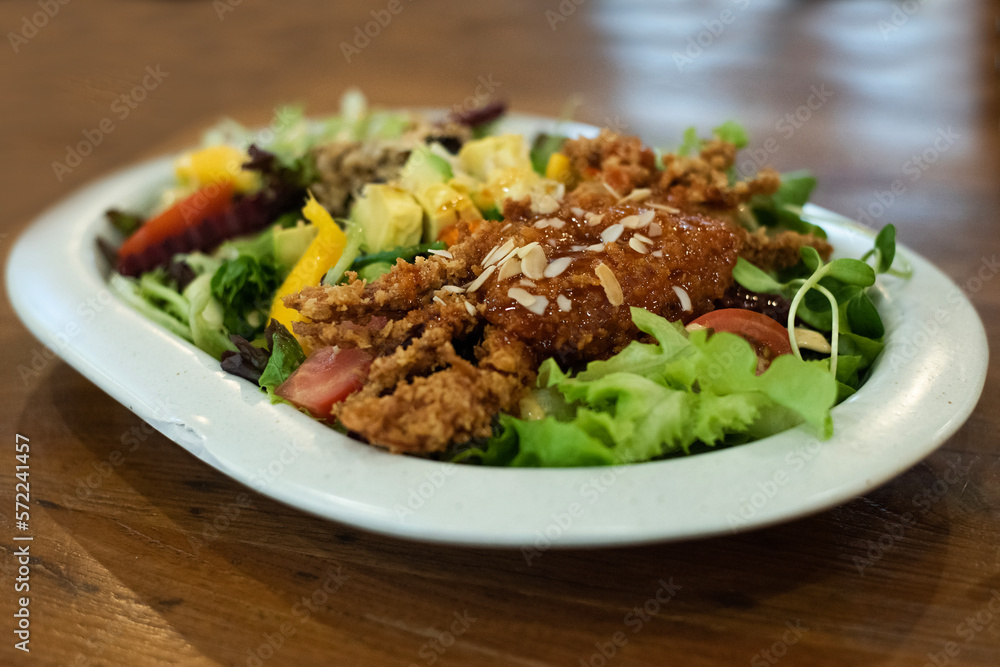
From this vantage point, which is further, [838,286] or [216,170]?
[216,170]

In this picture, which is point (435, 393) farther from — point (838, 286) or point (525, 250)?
point (838, 286)

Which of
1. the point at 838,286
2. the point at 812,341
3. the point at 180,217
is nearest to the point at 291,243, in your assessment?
the point at 180,217

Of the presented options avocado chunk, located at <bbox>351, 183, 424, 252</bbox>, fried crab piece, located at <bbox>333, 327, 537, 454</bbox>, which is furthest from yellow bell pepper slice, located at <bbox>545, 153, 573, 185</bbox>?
fried crab piece, located at <bbox>333, 327, 537, 454</bbox>

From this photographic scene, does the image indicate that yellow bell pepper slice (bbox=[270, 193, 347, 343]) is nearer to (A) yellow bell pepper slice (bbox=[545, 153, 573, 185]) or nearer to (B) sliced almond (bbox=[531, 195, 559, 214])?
(B) sliced almond (bbox=[531, 195, 559, 214])

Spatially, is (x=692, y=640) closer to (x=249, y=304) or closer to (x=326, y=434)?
(x=326, y=434)

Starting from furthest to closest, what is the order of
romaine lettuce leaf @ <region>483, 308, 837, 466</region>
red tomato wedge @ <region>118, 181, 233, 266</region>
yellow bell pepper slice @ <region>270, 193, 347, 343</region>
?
Result: red tomato wedge @ <region>118, 181, 233, 266</region> → yellow bell pepper slice @ <region>270, 193, 347, 343</region> → romaine lettuce leaf @ <region>483, 308, 837, 466</region>

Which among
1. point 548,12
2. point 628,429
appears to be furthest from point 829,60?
point 628,429
